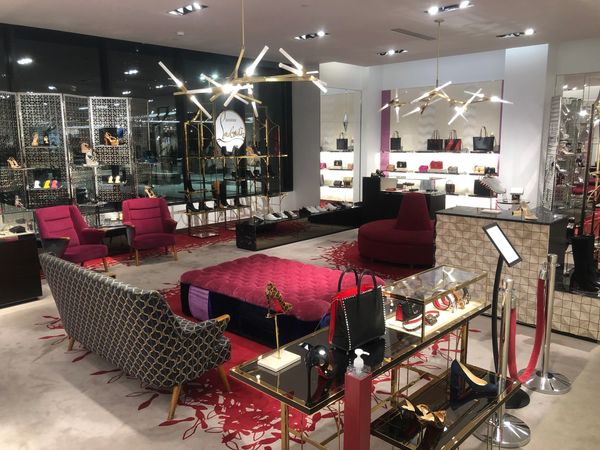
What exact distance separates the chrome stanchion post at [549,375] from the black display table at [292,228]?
510cm

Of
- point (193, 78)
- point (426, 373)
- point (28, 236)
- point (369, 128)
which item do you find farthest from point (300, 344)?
point (369, 128)

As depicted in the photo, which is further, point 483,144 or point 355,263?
point 483,144

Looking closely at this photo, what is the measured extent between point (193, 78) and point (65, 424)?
26.0ft

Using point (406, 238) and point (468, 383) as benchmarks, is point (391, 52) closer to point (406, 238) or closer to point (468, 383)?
point (406, 238)

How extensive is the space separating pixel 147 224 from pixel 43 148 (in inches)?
73.0

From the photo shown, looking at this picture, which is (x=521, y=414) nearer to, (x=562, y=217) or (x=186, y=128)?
(x=562, y=217)

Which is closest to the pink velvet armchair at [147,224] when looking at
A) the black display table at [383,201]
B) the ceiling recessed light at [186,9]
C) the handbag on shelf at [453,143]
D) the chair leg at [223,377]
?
the ceiling recessed light at [186,9]

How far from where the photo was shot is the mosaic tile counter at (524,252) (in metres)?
4.56

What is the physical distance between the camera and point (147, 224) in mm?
7758

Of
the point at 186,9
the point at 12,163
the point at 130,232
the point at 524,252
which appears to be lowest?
the point at 130,232

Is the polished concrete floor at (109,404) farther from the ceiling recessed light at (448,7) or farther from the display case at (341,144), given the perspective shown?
the display case at (341,144)

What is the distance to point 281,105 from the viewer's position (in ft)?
38.3

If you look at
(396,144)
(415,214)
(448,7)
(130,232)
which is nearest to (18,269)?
(130,232)

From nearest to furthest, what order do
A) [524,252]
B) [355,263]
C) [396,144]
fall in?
[524,252] < [355,263] < [396,144]
